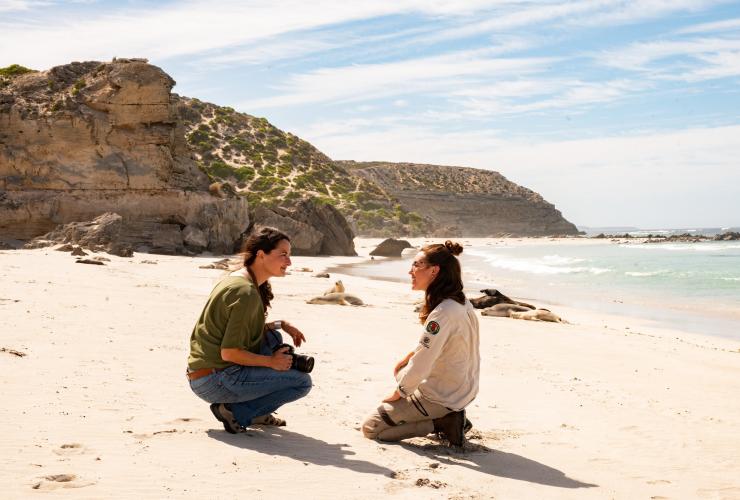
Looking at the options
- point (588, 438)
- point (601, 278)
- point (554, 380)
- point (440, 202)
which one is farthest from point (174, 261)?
point (440, 202)

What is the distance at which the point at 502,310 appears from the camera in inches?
637

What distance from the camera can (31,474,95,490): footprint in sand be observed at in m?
4.20

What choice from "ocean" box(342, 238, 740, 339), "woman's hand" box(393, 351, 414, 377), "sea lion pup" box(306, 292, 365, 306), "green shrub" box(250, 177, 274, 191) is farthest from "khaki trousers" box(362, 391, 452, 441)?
"green shrub" box(250, 177, 274, 191)

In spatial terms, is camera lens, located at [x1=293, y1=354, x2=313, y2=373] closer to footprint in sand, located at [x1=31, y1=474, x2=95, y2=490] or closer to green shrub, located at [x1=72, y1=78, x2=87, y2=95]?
footprint in sand, located at [x1=31, y1=474, x2=95, y2=490]

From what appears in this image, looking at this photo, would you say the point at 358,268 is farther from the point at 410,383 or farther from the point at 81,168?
the point at 410,383

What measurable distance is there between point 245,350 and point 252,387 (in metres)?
0.30

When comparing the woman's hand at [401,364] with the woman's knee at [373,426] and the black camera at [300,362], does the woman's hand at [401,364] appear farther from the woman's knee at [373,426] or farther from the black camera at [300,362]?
the black camera at [300,362]

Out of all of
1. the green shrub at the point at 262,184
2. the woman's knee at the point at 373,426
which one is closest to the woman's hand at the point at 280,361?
the woman's knee at the point at 373,426

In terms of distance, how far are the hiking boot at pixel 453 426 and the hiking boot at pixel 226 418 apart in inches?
58.8

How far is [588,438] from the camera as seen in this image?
6.47m

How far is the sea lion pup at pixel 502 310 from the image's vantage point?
16047mm

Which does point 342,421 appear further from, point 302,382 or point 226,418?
point 226,418

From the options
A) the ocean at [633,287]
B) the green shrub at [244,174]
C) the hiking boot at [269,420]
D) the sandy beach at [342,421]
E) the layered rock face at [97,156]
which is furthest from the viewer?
the green shrub at [244,174]

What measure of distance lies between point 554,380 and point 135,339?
16.4ft
